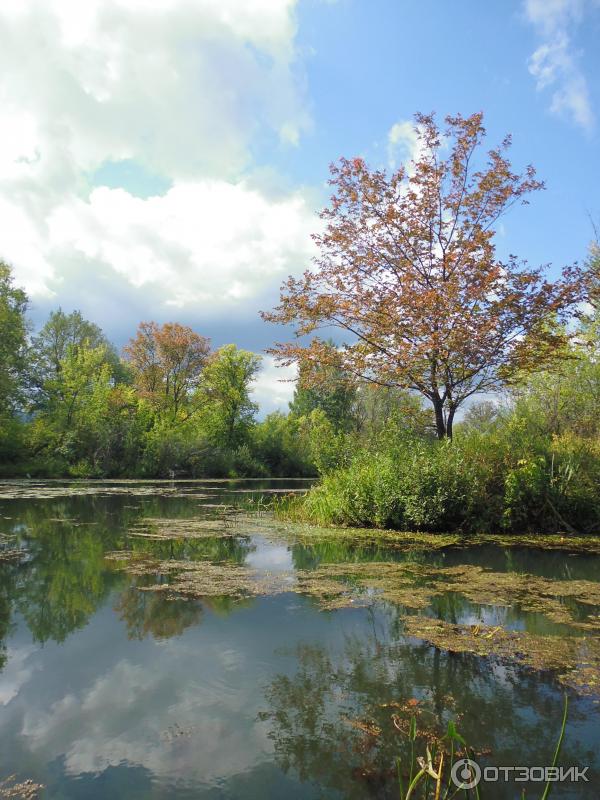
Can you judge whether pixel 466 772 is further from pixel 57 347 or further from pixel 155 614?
pixel 57 347

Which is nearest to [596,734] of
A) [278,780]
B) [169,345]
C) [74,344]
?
[278,780]

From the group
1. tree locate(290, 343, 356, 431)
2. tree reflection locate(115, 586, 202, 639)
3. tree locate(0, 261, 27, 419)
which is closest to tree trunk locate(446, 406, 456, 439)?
tree reflection locate(115, 586, 202, 639)

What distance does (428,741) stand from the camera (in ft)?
8.73

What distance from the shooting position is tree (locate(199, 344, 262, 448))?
137 feet

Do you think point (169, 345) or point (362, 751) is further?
point (169, 345)

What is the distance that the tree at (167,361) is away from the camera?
38500mm

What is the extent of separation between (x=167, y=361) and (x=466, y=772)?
1517 inches

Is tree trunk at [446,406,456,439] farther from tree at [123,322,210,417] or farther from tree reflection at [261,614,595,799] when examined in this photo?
tree at [123,322,210,417]

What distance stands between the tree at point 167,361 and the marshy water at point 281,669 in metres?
32.2

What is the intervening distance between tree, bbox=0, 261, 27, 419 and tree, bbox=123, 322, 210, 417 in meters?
7.87

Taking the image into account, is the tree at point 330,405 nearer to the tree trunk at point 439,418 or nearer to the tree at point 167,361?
the tree at point 167,361

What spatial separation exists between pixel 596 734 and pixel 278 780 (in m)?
1.72

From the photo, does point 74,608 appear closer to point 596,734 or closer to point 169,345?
point 596,734

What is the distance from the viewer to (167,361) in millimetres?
39156
